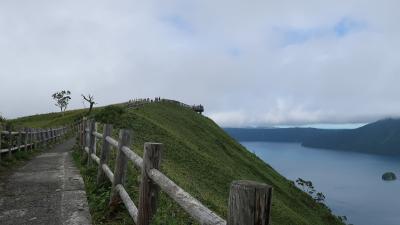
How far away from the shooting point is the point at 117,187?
8.68 meters

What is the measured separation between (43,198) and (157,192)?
17.3ft

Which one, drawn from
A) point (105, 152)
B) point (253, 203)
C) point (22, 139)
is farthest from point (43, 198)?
point (22, 139)

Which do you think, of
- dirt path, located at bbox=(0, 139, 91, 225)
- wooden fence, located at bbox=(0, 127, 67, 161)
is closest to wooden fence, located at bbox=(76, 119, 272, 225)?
dirt path, located at bbox=(0, 139, 91, 225)

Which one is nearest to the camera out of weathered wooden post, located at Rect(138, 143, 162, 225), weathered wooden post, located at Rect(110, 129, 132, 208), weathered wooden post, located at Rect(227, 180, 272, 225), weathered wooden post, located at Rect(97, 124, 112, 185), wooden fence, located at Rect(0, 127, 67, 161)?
weathered wooden post, located at Rect(227, 180, 272, 225)

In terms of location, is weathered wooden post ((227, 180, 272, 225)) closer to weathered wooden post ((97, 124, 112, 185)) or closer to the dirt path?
the dirt path

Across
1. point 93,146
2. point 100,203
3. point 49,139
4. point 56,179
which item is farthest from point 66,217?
point 49,139

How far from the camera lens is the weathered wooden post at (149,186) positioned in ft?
20.4

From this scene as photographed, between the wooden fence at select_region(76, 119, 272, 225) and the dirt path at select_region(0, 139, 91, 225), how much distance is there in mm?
922

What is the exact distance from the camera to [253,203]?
3113 millimetres

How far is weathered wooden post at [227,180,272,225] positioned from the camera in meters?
3.11

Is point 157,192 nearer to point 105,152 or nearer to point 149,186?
point 149,186

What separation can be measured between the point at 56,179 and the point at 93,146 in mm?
2162

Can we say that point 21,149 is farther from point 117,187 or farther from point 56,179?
point 117,187

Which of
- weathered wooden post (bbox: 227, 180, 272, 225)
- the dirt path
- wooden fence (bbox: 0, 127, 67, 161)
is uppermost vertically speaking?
weathered wooden post (bbox: 227, 180, 272, 225)
